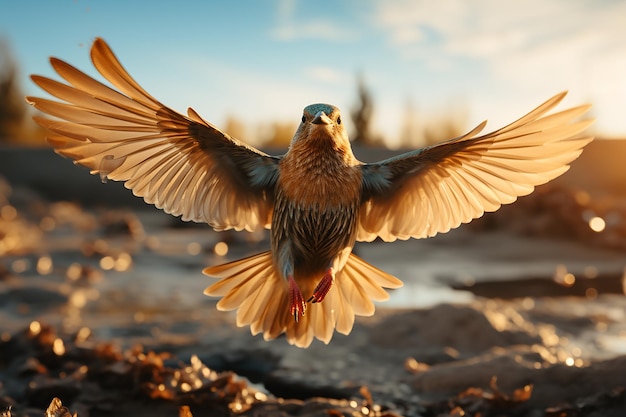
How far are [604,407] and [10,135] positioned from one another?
34294 mm

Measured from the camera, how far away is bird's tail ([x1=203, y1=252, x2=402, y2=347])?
324 centimetres

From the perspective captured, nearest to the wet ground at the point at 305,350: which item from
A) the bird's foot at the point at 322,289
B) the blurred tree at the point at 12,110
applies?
the bird's foot at the point at 322,289

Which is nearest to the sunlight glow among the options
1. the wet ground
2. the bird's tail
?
the wet ground

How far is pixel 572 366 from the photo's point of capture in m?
3.72

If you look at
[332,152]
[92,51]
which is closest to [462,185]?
[332,152]

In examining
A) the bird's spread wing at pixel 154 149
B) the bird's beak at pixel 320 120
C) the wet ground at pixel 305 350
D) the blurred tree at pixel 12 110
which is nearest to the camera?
the bird's spread wing at pixel 154 149

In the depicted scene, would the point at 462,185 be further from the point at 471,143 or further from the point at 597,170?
the point at 597,170

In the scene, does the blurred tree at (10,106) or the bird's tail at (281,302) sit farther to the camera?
the blurred tree at (10,106)

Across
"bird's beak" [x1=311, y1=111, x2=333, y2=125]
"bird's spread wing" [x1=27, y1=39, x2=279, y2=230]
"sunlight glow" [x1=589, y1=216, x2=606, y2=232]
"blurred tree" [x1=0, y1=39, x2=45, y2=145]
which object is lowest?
"bird's spread wing" [x1=27, y1=39, x2=279, y2=230]

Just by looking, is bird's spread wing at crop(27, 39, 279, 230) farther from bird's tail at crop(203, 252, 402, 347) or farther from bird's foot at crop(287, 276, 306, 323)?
bird's foot at crop(287, 276, 306, 323)

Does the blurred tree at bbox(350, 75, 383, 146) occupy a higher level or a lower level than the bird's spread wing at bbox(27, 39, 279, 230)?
higher

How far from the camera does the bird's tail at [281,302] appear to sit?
3236 millimetres

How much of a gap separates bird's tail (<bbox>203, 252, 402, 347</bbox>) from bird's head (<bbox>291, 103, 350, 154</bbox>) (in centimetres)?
73

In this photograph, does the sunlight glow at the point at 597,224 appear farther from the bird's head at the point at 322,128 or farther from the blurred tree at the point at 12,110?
the blurred tree at the point at 12,110
